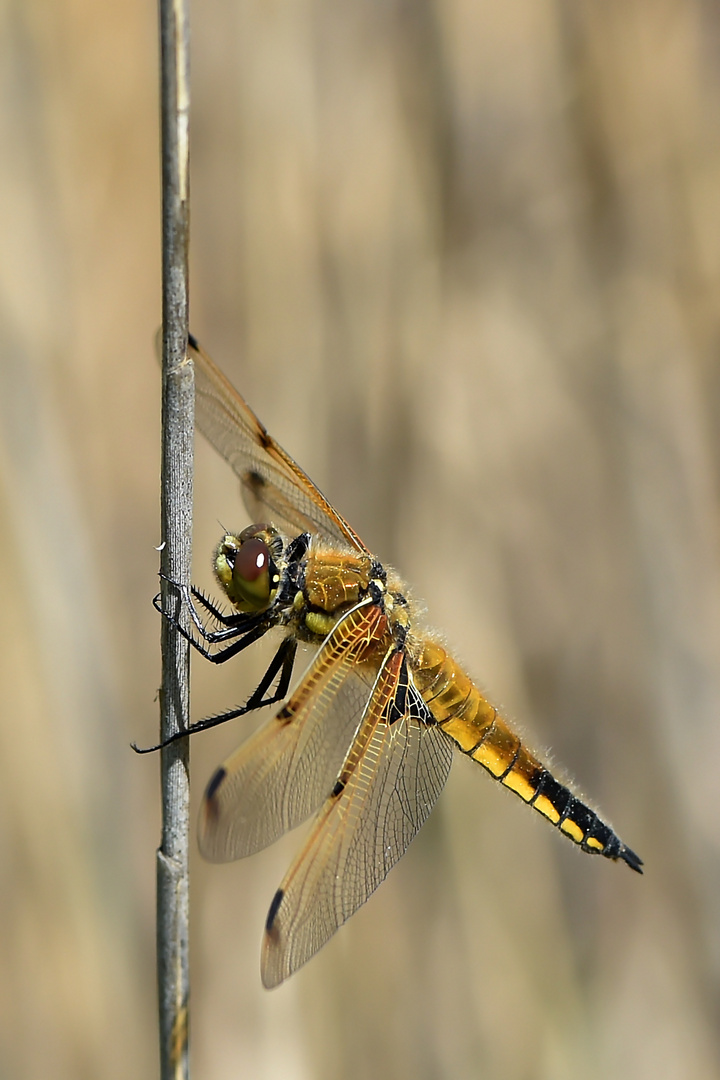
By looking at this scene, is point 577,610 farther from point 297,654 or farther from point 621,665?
point 297,654

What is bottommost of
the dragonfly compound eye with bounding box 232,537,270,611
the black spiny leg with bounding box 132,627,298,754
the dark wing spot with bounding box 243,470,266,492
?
the black spiny leg with bounding box 132,627,298,754

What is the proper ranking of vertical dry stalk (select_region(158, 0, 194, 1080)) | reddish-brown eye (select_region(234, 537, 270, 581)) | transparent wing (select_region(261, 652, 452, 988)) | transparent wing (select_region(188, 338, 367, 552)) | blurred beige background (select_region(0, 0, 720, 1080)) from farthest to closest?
blurred beige background (select_region(0, 0, 720, 1080)) < transparent wing (select_region(188, 338, 367, 552)) < reddish-brown eye (select_region(234, 537, 270, 581)) < transparent wing (select_region(261, 652, 452, 988)) < vertical dry stalk (select_region(158, 0, 194, 1080))

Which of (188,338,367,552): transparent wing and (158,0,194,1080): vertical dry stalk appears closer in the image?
(158,0,194,1080): vertical dry stalk

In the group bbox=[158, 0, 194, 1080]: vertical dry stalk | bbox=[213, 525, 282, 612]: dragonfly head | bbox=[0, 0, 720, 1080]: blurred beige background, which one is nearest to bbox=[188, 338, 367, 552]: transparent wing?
bbox=[213, 525, 282, 612]: dragonfly head

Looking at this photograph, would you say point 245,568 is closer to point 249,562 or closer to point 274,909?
point 249,562

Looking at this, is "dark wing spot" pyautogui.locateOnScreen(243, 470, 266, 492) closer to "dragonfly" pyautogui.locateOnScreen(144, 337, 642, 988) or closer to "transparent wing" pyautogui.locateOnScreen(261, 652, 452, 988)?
"dragonfly" pyautogui.locateOnScreen(144, 337, 642, 988)

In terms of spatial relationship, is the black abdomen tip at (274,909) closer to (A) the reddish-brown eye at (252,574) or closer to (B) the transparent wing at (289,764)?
(B) the transparent wing at (289,764)
